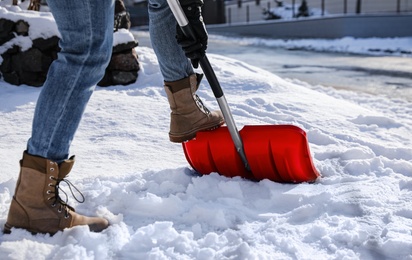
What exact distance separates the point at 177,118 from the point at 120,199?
16.8 inches

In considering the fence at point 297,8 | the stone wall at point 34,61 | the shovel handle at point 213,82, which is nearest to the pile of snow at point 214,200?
the shovel handle at point 213,82

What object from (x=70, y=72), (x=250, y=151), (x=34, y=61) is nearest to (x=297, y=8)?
(x=34, y=61)

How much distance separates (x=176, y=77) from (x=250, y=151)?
0.44 meters

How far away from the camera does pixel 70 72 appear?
1805mm

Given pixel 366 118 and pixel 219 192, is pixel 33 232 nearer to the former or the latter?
pixel 219 192

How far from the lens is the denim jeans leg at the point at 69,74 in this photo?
177 cm

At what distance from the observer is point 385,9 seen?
21484mm

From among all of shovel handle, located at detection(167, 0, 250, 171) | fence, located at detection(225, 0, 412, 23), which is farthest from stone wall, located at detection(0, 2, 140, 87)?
fence, located at detection(225, 0, 412, 23)

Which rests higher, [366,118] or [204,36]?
[204,36]

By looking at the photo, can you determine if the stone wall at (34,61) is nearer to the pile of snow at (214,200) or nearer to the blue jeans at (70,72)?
the pile of snow at (214,200)

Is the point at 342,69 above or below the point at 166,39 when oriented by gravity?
Answer: below

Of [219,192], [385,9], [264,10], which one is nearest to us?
[219,192]

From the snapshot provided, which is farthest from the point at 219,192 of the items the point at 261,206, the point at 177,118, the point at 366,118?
the point at 366,118

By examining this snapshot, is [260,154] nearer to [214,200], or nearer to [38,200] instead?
[214,200]
